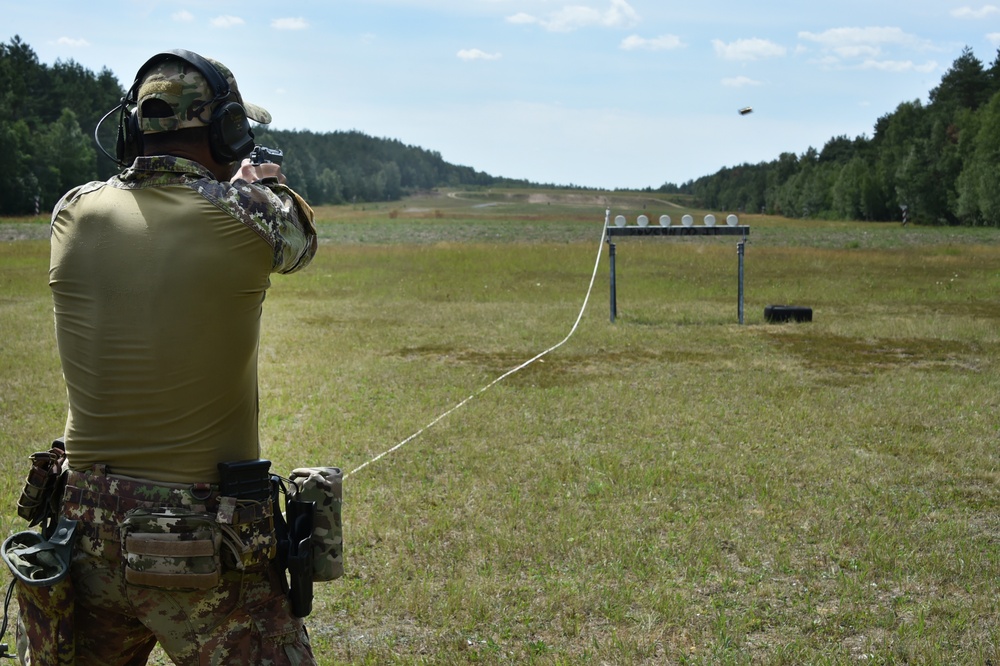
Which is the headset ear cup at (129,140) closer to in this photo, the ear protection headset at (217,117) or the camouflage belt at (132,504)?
the ear protection headset at (217,117)

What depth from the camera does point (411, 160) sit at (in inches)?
6570

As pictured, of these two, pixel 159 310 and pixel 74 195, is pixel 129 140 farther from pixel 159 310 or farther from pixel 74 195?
pixel 159 310

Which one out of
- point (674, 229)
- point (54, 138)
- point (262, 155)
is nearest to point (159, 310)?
point (262, 155)

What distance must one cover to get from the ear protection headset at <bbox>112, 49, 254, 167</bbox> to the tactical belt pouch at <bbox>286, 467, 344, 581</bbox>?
0.85 metres

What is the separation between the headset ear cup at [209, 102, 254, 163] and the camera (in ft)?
7.47

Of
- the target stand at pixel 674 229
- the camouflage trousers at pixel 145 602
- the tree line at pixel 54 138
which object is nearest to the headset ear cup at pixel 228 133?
the camouflage trousers at pixel 145 602

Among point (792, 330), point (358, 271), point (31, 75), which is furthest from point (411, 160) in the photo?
point (792, 330)

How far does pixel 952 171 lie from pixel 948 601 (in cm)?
7550

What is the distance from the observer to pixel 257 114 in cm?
247

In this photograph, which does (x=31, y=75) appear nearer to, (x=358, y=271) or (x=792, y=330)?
(x=358, y=271)

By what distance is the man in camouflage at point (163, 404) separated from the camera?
2.12 metres

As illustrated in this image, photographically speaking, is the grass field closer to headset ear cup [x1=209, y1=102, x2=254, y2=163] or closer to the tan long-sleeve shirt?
the tan long-sleeve shirt

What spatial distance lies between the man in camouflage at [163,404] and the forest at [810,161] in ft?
126

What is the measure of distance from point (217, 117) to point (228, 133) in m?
0.05
